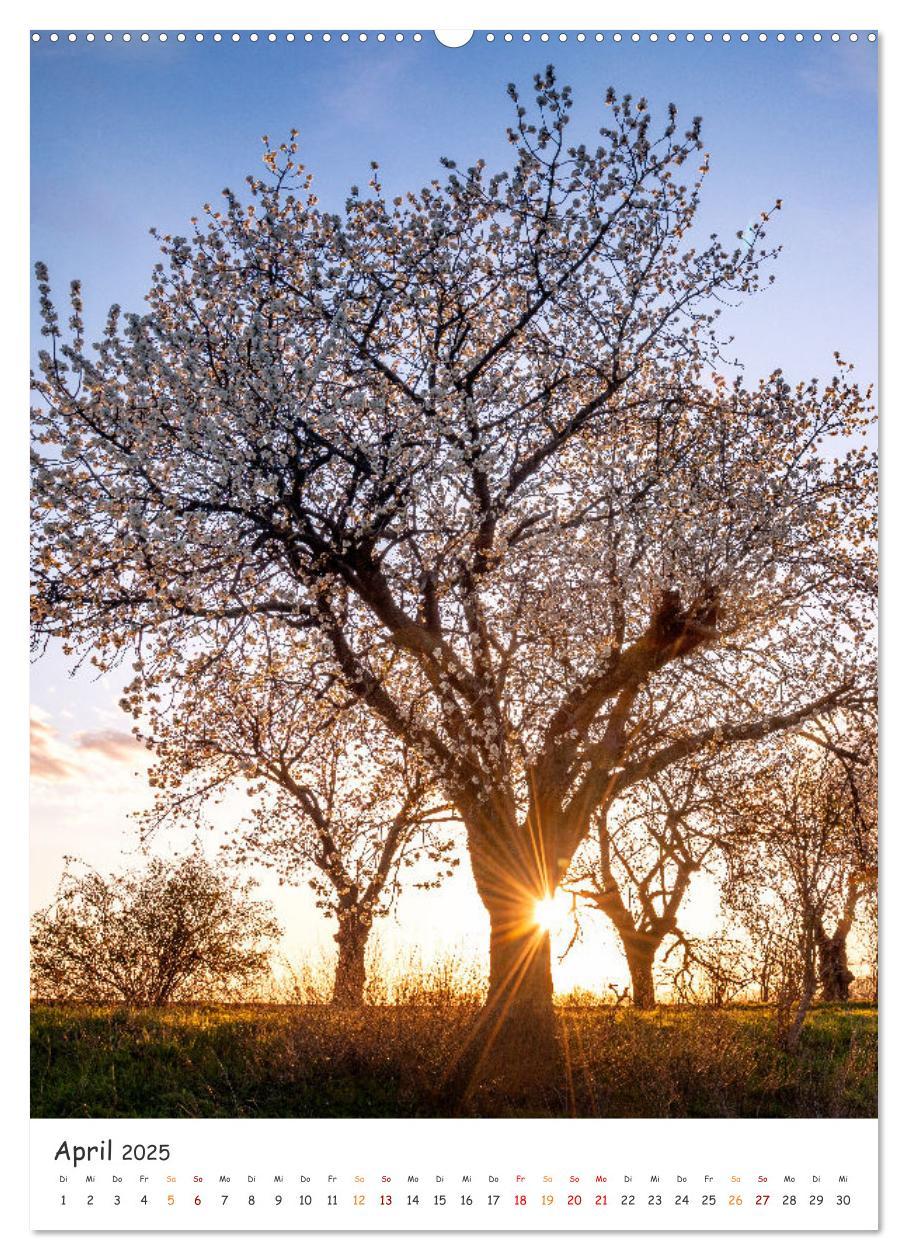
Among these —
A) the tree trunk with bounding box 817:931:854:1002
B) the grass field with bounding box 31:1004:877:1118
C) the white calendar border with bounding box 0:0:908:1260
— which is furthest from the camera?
the tree trunk with bounding box 817:931:854:1002

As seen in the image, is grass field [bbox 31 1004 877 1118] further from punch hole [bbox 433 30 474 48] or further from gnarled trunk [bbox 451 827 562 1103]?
punch hole [bbox 433 30 474 48]

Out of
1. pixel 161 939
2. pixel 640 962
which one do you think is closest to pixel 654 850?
pixel 640 962

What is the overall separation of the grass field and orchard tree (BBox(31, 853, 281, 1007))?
1070 mm

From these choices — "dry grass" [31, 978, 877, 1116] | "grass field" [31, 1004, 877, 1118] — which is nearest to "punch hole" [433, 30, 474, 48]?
"grass field" [31, 1004, 877, 1118]

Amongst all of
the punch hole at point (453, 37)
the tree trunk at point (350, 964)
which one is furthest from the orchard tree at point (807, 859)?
the punch hole at point (453, 37)

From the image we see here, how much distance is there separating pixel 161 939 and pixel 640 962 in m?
7.24

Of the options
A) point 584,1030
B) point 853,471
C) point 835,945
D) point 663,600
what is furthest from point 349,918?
point 853,471

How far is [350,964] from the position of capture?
1247 centimetres

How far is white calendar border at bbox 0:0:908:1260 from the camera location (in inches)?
A: 255

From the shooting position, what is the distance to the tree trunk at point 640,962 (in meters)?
14.1
